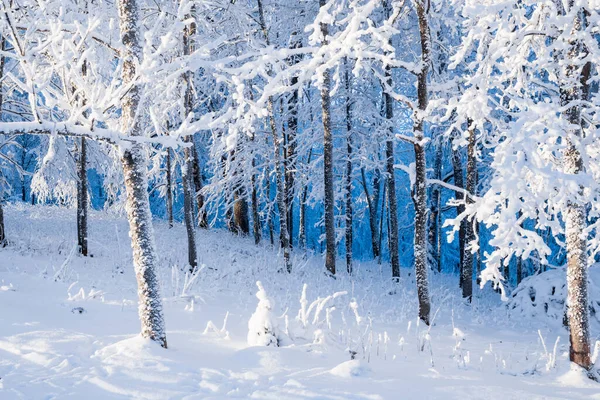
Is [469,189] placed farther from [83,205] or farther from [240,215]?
[240,215]

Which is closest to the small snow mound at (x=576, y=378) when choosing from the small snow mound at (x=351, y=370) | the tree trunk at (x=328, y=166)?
the small snow mound at (x=351, y=370)

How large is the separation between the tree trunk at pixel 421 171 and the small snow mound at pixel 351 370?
3871 mm

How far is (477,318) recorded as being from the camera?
34.3 ft

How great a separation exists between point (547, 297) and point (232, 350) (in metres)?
10.0

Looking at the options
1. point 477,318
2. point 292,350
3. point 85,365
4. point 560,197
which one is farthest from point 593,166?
point 85,365

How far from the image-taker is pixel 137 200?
16.3 feet

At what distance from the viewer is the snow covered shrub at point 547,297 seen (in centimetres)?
1139

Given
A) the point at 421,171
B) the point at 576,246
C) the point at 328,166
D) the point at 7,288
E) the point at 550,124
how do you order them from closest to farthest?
the point at 550,124, the point at 576,246, the point at 7,288, the point at 421,171, the point at 328,166

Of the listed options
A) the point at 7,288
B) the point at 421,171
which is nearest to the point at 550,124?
the point at 421,171

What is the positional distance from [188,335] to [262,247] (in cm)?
1123

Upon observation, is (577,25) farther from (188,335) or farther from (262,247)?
(262,247)

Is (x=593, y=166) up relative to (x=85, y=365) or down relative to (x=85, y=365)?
up

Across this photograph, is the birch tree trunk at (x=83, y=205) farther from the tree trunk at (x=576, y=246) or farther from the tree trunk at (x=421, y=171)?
the tree trunk at (x=576, y=246)

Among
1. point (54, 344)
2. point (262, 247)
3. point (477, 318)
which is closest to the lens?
point (54, 344)
